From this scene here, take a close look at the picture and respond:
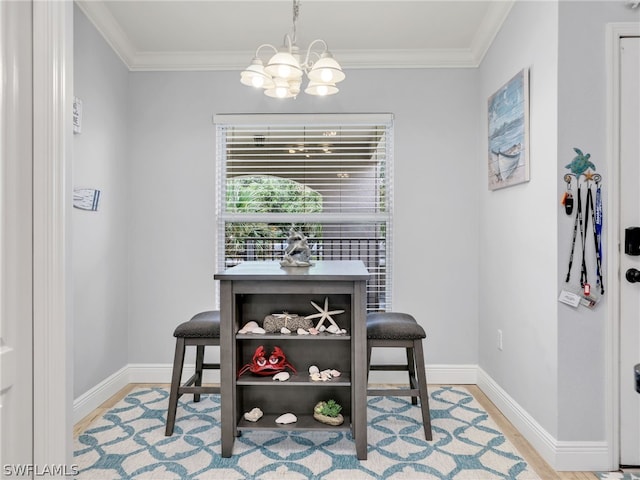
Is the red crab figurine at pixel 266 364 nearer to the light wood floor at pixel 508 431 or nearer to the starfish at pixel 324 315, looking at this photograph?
the starfish at pixel 324 315

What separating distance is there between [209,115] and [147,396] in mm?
2217

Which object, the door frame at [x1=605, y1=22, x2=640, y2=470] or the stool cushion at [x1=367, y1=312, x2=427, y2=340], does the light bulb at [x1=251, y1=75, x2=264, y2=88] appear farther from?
the door frame at [x1=605, y1=22, x2=640, y2=470]

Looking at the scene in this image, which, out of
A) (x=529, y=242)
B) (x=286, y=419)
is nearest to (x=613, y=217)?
(x=529, y=242)

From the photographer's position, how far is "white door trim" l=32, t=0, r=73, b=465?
1.21 m

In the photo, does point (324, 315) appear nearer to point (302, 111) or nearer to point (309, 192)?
point (309, 192)

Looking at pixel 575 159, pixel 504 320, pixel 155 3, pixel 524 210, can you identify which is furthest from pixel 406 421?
pixel 155 3

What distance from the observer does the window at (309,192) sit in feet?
11.1

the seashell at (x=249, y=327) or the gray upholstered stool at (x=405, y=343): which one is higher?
the seashell at (x=249, y=327)

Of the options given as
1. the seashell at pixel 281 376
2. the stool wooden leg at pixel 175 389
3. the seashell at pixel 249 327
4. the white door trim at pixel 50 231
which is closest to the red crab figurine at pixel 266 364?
the seashell at pixel 281 376

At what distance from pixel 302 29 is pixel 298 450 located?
2740 millimetres

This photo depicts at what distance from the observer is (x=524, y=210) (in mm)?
2430

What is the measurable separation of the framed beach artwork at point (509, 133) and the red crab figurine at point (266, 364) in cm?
172

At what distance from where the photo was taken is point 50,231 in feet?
4.01

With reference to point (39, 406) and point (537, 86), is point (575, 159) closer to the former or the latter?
point (537, 86)
